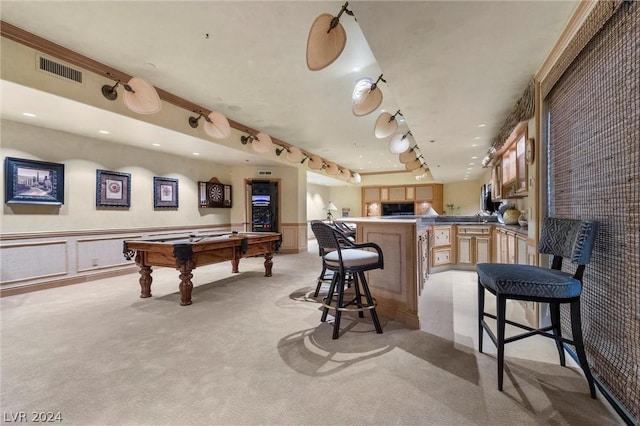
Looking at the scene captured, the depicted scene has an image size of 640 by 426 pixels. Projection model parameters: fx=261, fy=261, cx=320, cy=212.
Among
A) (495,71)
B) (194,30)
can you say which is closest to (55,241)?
(194,30)

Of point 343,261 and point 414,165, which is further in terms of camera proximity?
point 414,165

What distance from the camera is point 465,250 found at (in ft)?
15.9

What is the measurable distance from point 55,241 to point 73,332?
8.59 ft

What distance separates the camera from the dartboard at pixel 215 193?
6.85m

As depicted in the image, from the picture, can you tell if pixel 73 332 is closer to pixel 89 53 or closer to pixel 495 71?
A: pixel 89 53

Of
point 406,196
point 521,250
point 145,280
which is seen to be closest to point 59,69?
point 145,280

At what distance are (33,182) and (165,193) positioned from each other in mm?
2072

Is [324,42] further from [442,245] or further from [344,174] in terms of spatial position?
[344,174]

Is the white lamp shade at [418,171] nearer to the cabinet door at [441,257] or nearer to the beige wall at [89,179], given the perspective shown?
the cabinet door at [441,257]

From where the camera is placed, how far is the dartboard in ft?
22.5

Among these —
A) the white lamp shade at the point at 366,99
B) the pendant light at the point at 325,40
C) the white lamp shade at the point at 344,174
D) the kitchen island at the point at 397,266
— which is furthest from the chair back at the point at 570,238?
the white lamp shade at the point at 344,174

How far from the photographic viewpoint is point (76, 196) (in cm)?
443

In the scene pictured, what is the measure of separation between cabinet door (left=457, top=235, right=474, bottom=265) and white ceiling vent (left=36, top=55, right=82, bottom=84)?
6.05 m

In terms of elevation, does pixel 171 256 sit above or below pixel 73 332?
above
